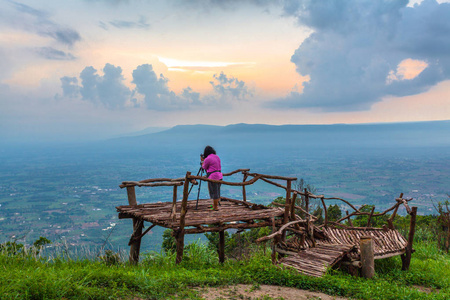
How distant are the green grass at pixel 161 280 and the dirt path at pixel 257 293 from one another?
18 centimetres

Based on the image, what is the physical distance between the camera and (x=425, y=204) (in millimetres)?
92688

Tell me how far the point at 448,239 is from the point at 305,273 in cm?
810

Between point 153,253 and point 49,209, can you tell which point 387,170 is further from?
point 153,253

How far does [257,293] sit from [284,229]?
9.81 feet

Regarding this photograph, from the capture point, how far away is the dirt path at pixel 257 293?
5.62 meters

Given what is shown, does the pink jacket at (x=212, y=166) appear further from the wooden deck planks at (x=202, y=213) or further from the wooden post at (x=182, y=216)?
the wooden post at (x=182, y=216)

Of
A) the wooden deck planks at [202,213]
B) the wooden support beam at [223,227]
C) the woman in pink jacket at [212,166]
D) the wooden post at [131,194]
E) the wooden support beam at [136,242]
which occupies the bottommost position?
the wooden support beam at [136,242]

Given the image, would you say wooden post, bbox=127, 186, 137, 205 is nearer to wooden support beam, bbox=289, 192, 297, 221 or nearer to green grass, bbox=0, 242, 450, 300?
green grass, bbox=0, 242, 450, 300

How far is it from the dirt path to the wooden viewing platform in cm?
99

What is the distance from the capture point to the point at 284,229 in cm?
873

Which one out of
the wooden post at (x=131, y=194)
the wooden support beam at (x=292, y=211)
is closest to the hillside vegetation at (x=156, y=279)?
the wooden post at (x=131, y=194)

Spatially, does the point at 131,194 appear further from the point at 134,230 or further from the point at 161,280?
the point at 161,280

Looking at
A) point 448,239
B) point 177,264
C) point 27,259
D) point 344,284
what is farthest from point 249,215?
point 448,239

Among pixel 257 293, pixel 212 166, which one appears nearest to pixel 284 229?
pixel 212 166
